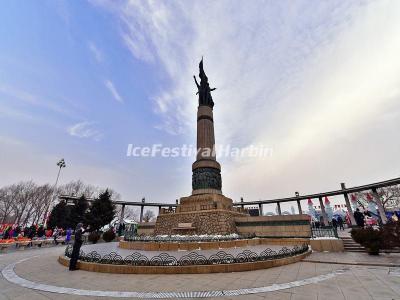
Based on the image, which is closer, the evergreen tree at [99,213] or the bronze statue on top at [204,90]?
the bronze statue on top at [204,90]

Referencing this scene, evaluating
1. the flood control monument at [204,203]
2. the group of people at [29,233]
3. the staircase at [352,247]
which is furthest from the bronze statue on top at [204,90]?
the group of people at [29,233]

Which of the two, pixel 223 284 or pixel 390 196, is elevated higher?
pixel 390 196

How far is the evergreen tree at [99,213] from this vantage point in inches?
1064

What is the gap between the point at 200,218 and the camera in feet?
56.8

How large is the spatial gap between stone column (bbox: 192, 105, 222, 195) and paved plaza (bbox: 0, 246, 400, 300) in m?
13.2

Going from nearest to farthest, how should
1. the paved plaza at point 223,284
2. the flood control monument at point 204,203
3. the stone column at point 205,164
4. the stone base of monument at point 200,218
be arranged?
the paved plaza at point 223,284 → the stone base of monument at point 200,218 → the flood control monument at point 204,203 → the stone column at point 205,164

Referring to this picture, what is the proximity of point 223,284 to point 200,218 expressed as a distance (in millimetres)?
11859

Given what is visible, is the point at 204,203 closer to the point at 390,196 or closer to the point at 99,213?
the point at 99,213

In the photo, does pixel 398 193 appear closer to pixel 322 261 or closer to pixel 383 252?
pixel 383 252

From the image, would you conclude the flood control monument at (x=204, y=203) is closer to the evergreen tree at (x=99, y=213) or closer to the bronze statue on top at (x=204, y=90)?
the bronze statue on top at (x=204, y=90)

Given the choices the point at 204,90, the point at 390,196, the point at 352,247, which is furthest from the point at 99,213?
the point at 390,196

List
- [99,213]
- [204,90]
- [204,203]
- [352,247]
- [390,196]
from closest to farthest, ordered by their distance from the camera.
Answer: [352,247], [204,203], [204,90], [99,213], [390,196]

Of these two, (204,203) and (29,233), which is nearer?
(204,203)

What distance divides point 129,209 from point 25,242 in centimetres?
5428
